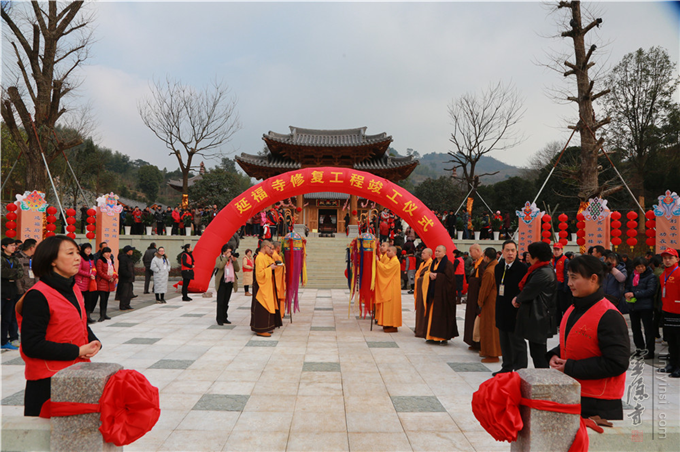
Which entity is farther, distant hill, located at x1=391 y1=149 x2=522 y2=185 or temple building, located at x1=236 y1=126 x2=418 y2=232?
distant hill, located at x1=391 y1=149 x2=522 y2=185

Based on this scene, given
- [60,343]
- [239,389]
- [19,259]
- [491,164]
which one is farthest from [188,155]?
[491,164]

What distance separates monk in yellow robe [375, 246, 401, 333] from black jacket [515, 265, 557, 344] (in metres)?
3.01

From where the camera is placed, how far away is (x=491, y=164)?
118 meters

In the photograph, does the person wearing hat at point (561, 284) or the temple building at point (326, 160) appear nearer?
the person wearing hat at point (561, 284)

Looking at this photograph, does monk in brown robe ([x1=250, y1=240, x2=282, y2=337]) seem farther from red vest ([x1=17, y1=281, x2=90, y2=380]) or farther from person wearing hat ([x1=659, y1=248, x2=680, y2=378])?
person wearing hat ([x1=659, y1=248, x2=680, y2=378])

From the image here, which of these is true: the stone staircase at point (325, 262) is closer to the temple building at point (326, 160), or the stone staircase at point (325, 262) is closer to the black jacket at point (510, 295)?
the temple building at point (326, 160)

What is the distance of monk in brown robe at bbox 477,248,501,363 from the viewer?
16.1ft

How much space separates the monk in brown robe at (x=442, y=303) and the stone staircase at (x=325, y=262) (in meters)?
7.76

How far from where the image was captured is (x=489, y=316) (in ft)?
16.4

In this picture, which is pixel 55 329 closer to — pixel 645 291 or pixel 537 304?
pixel 537 304

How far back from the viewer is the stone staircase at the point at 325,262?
13735 mm

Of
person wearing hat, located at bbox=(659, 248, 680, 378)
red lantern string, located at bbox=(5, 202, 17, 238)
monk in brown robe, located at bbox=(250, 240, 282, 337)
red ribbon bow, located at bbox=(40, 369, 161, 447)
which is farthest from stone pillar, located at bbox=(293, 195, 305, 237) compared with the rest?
red ribbon bow, located at bbox=(40, 369, 161, 447)

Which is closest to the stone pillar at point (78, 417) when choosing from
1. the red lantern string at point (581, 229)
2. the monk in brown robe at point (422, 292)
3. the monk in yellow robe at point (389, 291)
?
the monk in brown robe at point (422, 292)

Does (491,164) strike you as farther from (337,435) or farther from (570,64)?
(337,435)
